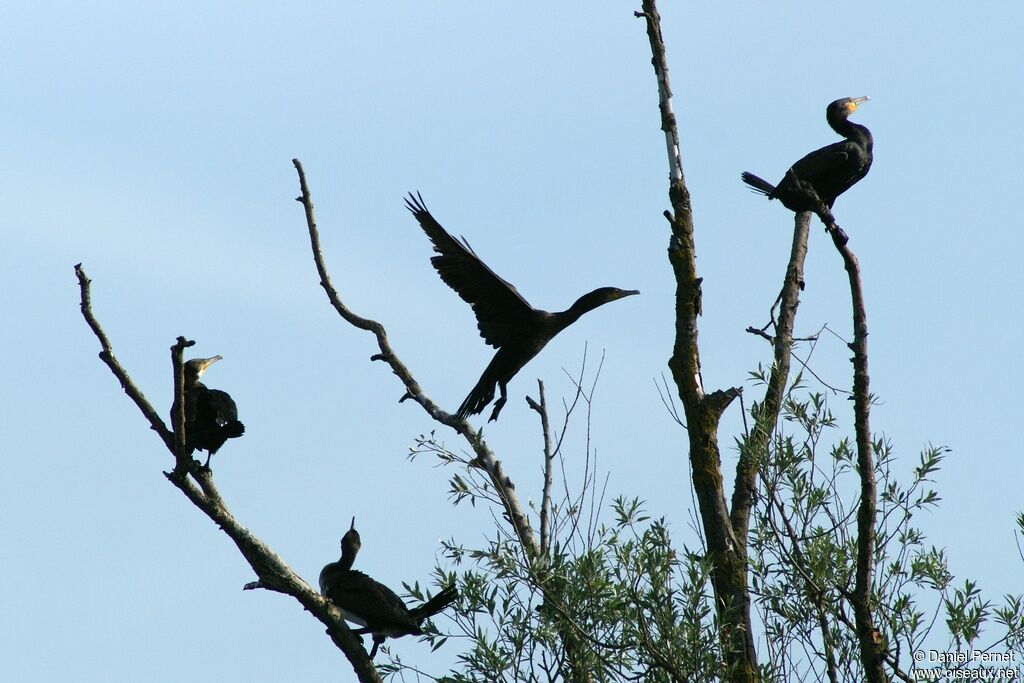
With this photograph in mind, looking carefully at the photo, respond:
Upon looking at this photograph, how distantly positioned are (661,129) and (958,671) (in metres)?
3.53

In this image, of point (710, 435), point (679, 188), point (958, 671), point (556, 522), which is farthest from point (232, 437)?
point (958, 671)

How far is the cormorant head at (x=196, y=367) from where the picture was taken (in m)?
6.71

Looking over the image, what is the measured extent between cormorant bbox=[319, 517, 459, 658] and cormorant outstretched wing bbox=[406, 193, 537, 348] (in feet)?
7.67

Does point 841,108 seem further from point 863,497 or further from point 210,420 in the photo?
point 210,420

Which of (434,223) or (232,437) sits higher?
(434,223)

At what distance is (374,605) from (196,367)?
64.6 inches

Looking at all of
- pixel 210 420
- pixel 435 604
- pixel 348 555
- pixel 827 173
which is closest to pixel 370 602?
pixel 435 604

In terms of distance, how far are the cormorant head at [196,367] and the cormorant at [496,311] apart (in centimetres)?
199

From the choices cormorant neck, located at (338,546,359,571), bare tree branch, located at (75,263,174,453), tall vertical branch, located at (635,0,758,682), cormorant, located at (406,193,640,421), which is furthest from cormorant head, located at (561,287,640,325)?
bare tree branch, located at (75,263,174,453)

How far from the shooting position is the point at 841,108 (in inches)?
327

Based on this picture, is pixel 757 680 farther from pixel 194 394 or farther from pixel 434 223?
pixel 434 223

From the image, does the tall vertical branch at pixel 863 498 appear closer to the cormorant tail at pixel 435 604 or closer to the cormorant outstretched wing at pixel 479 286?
the cormorant tail at pixel 435 604

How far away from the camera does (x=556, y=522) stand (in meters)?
6.14

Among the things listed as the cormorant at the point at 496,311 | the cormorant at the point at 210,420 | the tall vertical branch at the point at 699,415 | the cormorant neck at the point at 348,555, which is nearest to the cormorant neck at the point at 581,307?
the cormorant at the point at 496,311
